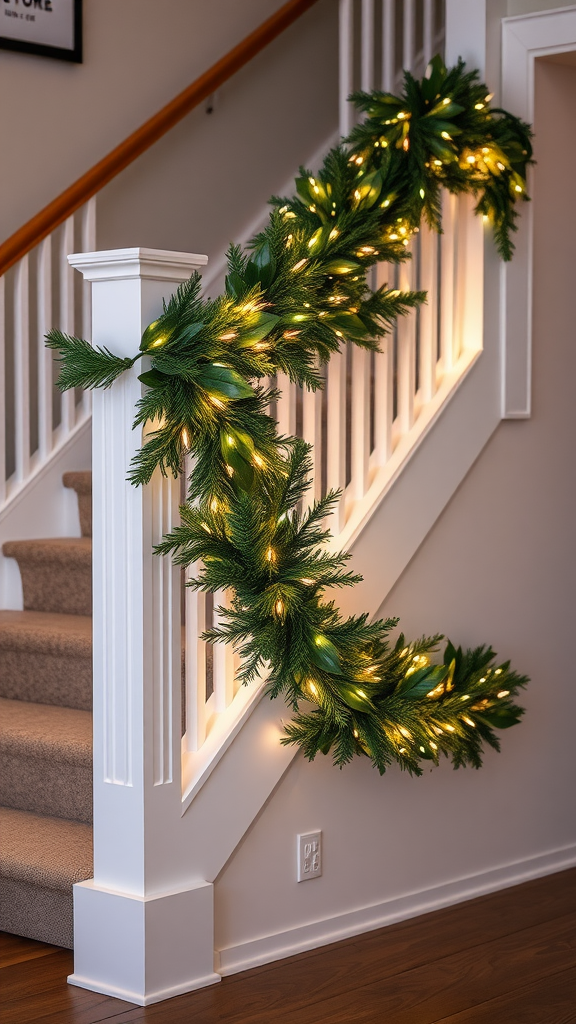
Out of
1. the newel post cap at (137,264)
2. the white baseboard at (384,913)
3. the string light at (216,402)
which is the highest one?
the newel post cap at (137,264)

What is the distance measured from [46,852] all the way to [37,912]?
5.5 inches

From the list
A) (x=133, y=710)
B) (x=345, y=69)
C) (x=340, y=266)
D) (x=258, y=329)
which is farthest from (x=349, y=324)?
(x=345, y=69)

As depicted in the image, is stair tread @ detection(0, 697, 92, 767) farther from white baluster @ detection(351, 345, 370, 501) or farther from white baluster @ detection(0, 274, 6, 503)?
white baluster @ detection(351, 345, 370, 501)

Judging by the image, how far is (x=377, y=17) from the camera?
4.95 m

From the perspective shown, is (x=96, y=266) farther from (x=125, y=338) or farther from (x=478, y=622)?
(x=478, y=622)

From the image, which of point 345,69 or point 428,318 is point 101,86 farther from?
point 428,318

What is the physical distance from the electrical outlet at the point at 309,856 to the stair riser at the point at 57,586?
3.29ft

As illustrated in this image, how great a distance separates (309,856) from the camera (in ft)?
9.57

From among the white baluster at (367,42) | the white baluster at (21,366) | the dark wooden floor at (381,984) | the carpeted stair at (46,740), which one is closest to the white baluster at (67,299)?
the white baluster at (21,366)

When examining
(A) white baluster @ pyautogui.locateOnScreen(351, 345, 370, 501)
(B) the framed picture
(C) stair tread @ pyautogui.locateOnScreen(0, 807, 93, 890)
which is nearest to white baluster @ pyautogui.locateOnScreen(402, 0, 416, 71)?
(B) the framed picture

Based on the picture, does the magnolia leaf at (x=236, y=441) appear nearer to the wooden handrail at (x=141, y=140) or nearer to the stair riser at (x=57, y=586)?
the stair riser at (x=57, y=586)

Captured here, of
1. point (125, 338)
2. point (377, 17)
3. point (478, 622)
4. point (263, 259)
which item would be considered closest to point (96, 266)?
point (125, 338)

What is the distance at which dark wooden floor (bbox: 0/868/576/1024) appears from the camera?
Answer: 2.48 m

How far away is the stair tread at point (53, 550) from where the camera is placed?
348cm
